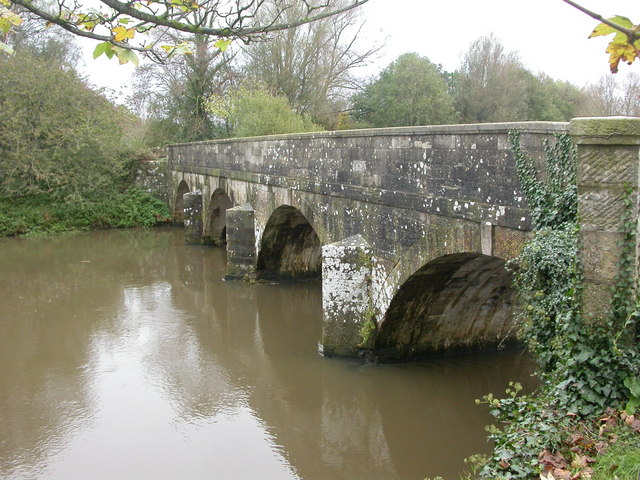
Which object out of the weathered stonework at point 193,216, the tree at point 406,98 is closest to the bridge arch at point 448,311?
the weathered stonework at point 193,216

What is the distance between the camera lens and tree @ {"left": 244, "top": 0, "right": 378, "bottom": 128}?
27141 millimetres

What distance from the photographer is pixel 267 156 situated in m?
13.0

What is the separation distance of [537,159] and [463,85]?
90.8 ft

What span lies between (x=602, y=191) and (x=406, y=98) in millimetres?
25060

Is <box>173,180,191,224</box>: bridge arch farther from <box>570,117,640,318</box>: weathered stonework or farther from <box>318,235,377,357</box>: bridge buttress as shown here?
<box>570,117,640,318</box>: weathered stonework

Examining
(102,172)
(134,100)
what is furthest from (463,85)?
(102,172)

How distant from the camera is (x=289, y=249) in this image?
14352mm

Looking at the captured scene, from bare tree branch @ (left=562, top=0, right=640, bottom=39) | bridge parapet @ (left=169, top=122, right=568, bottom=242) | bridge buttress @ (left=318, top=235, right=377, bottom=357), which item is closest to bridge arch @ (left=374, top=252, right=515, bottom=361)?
bridge buttress @ (left=318, top=235, right=377, bottom=357)

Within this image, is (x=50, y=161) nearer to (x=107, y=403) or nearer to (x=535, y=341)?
(x=107, y=403)

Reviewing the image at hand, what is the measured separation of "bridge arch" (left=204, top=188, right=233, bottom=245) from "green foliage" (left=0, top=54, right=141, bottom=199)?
234 inches

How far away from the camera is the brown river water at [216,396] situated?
669cm

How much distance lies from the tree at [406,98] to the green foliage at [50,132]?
37.1ft

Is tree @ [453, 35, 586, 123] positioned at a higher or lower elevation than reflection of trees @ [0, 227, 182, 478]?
higher

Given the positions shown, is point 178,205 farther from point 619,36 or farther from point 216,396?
point 619,36
